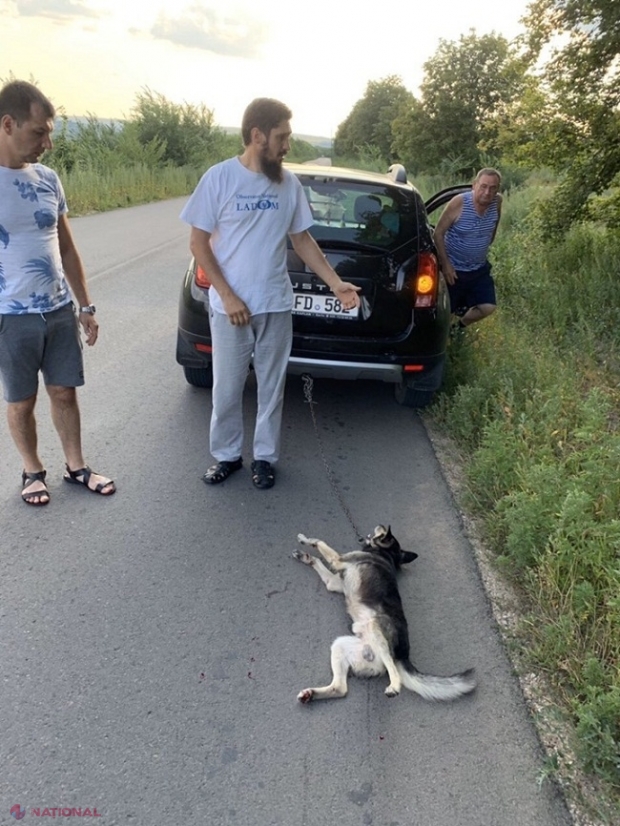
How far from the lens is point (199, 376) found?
505 cm

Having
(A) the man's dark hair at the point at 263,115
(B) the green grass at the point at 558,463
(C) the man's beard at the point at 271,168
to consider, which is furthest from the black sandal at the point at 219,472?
(A) the man's dark hair at the point at 263,115

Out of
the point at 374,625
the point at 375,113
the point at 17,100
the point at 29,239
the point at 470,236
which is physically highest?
the point at 375,113

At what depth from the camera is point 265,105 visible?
3.25 meters

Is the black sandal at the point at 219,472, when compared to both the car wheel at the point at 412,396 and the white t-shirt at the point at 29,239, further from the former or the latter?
the car wheel at the point at 412,396

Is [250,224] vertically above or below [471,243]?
above

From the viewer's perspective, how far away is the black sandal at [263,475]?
3928 millimetres

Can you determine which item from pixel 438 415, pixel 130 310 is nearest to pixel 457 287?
pixel 438 415

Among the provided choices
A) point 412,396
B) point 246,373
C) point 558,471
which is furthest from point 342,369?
point 558,471

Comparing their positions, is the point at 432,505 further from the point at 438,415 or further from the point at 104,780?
the point at 104,780

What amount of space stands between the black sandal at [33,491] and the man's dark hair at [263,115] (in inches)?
85.3

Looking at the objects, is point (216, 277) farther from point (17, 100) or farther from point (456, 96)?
point (456, 96)

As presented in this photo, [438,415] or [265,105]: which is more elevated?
[265,105]

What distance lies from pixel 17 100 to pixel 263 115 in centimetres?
114

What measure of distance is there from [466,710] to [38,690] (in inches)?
62.6
